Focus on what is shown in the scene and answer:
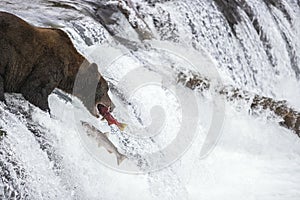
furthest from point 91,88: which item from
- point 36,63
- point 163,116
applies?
point 163,116

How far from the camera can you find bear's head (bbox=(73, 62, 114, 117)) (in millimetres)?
4055

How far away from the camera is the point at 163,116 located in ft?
17.6

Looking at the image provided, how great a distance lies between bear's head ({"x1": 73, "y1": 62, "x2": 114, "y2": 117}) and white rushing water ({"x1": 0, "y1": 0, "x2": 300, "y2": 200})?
7 centimetres

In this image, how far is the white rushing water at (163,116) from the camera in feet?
11.5

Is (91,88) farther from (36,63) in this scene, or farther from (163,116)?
(163,116)

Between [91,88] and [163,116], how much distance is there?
1.39 meters

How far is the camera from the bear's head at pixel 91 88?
405 centimetres

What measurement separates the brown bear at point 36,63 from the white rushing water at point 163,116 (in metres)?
0.11

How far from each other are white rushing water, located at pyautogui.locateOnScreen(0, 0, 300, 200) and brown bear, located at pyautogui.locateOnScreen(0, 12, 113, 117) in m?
0.11

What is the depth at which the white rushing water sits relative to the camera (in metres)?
3.49

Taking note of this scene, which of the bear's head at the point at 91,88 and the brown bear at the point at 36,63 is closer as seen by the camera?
the brown bear at the point at 36,63

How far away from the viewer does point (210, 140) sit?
5730mm

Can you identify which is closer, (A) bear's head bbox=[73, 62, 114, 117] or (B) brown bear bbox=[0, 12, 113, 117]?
(B) brown bear bbox=[0, 12, 113, 117]

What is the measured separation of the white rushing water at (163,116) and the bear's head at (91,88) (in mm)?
72
